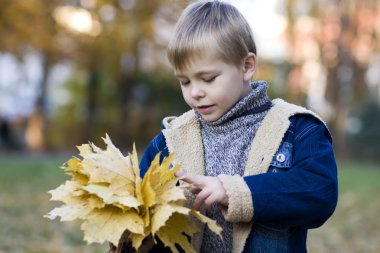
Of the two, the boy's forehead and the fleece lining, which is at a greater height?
the boy's forehead

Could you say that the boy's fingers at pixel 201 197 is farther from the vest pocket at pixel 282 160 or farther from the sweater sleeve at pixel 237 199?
the vest pocket at pixel 282 160

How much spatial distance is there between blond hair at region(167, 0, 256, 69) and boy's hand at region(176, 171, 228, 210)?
46 cm

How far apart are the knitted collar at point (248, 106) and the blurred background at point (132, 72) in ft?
35.3

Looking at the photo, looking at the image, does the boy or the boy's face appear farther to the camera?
the boy's face

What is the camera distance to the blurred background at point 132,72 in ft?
64.4

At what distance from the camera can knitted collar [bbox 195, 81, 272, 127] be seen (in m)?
2.53

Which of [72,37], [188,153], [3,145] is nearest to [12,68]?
[3,145]

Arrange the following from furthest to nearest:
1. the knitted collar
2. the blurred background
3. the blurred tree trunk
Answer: the blurred tree trunk, the blurred background, the knitted collar

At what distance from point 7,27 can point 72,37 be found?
2.29 metres

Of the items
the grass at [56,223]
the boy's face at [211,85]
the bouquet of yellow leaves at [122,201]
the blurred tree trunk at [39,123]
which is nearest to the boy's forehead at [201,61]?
the boy's face at [211,85]

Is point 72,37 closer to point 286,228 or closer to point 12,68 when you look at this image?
point 12,68

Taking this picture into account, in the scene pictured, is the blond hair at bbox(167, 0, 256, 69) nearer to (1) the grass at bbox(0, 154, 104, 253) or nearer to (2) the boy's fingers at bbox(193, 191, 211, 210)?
(2) the boy's fingers at bbox(193, 191, 211, 210)

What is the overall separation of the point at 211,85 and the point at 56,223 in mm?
4774

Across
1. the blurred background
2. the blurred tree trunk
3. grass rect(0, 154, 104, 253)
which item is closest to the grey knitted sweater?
grass rect(0, 154, 104, 253)
